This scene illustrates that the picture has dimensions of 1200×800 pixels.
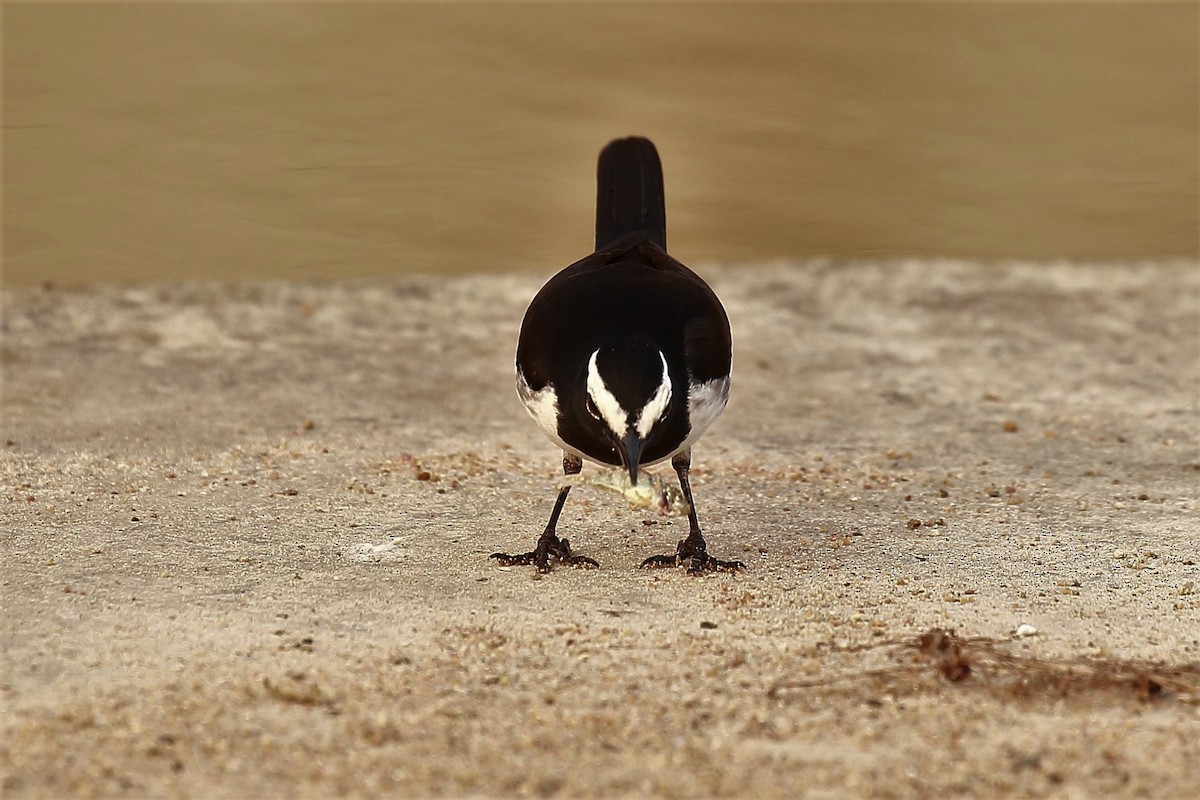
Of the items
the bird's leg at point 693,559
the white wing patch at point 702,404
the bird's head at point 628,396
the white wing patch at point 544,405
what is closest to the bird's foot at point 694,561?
the bird's leg at point 693,559

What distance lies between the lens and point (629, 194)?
5523mm

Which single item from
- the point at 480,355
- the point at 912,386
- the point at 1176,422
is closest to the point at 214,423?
the point at 480,355

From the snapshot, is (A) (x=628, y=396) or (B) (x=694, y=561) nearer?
(A) (x=628, y=396)

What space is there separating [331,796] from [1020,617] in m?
2.16

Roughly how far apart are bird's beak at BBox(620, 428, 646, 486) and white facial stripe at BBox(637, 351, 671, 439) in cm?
2

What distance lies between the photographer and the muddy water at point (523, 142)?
29.8ft

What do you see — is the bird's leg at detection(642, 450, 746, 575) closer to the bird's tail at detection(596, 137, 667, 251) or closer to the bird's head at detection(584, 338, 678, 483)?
the bird's head at detection(584, 338, 678, 483)

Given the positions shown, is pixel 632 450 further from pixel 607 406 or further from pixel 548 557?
pixel 548 557

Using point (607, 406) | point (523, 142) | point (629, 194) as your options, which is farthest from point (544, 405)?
point (523, 142)

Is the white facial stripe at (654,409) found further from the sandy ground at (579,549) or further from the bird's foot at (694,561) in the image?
the bird's foot at (694,561)

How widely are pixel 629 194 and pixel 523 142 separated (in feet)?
14.5

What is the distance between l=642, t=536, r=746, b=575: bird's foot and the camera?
4.68 meters

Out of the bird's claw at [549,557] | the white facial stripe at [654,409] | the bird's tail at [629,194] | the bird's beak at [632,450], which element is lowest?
the bird's claw at [549,557]

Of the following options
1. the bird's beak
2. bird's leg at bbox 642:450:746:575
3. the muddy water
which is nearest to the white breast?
the bird's beak
